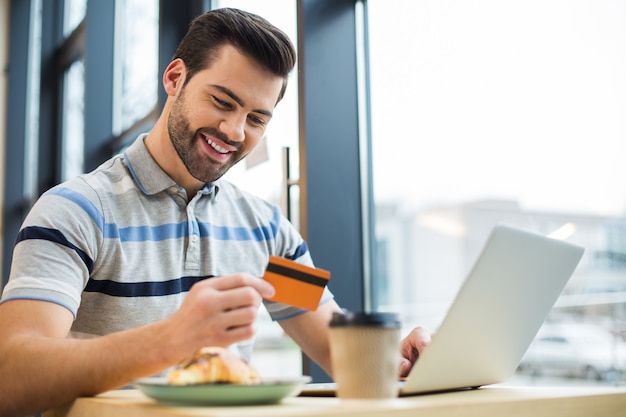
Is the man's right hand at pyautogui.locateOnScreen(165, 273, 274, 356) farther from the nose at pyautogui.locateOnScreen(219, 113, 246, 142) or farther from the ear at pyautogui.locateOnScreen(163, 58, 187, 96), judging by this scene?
the ear at pyautogui.locateOnScreen(163, 58, 187, 96)

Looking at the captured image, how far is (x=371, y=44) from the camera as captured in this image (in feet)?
7.20

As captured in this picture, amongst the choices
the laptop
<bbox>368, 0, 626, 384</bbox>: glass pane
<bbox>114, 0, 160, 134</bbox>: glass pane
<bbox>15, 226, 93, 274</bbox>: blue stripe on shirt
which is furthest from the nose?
<bbox>114, 0, 160, 134</bbox>: glass pane

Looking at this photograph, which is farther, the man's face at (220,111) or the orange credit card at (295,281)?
the man's face at (220,111)

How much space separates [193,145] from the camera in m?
1.59

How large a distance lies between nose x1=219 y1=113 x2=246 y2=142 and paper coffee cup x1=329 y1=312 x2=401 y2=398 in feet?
2.66

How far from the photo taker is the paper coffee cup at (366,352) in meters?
0.83

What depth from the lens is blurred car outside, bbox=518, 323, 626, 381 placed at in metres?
1.44

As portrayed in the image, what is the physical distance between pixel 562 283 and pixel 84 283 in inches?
33.5

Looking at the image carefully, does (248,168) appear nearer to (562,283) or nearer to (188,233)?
(188,233)

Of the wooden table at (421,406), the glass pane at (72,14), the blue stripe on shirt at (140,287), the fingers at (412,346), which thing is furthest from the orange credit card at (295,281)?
the glass pane at (72,14)

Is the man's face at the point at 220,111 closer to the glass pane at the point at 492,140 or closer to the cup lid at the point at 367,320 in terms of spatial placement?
the glass pane at the point at 492,140

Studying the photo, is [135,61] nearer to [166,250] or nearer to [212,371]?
[166,250]

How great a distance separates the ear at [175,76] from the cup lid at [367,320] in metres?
0.96

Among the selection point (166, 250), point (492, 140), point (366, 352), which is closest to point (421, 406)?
point (366, 352)
